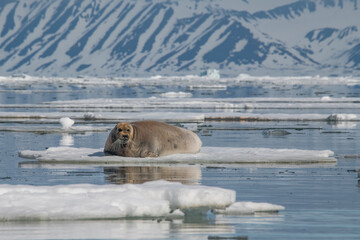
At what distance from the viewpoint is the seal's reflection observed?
15836 mm

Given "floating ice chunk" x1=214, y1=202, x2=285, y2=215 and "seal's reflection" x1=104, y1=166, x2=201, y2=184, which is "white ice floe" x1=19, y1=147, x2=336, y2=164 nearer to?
"seal's reflection" x1=104, y1=166, x2=201, y2=184

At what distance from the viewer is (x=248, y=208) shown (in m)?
12.1

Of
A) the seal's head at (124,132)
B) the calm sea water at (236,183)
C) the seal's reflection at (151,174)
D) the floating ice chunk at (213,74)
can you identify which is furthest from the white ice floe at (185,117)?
the floating ice chunk at (213,74)

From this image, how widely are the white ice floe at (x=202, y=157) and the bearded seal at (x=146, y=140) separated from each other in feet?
1.14

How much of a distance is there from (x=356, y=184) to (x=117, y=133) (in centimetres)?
567

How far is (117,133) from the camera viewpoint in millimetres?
19219

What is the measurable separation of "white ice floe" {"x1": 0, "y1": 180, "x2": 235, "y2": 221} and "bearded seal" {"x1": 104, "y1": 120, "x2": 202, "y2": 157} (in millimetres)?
5712

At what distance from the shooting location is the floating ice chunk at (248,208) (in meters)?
12.0

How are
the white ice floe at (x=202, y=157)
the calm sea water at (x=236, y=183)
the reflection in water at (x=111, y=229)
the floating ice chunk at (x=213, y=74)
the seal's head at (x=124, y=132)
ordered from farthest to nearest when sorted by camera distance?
the floating ice chunk at (x=213, y=74)
the seal's head at (x=124, y=132)
the white ice floe at (x=202, y=157)
the calm sea water at (x=236, y=183)
the reflection in water at (x=111, y=229)

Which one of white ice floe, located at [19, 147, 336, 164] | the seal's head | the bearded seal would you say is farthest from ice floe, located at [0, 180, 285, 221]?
the bearded seal

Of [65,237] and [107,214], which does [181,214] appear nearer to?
[107,214]

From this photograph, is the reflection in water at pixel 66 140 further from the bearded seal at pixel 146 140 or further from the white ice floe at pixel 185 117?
the white ice floe at pixel 185 117

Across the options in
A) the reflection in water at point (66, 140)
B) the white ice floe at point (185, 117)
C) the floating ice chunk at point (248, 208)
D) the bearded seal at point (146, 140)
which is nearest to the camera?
the floating ice chunk at point (248, 208)

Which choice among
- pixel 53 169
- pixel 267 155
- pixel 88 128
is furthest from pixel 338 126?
pixel 53 169
